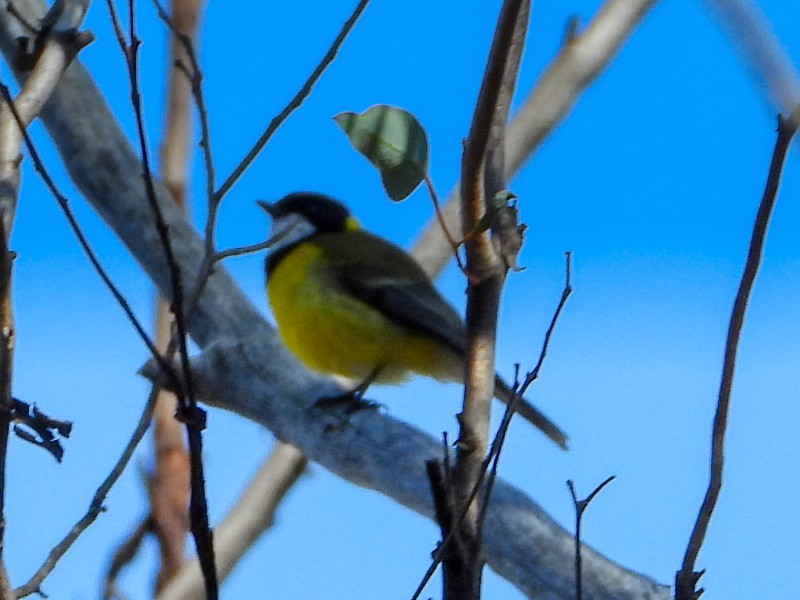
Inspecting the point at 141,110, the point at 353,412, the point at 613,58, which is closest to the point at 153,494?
the point at 353,412

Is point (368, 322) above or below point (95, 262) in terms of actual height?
above

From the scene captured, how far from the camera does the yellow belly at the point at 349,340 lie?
12.6 feet

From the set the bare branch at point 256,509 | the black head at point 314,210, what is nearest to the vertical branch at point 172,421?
the bare branch at point 256,509

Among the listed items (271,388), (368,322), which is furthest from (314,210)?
(271,388)

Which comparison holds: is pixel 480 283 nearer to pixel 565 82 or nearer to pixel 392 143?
pixel 392 143

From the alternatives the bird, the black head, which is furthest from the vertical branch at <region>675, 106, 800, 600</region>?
the black head

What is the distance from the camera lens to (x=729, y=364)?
46.4 inches

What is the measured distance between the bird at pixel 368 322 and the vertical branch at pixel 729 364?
2.52 metres

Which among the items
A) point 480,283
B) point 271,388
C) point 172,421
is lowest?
point 480,283

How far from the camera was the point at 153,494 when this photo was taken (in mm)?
4699

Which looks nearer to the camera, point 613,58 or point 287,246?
point 287,246

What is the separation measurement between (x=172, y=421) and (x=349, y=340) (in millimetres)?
1638

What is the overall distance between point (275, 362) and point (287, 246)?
2.64ft

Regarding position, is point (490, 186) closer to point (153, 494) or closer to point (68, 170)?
point (68, 170)
